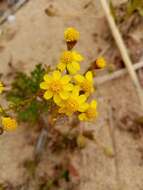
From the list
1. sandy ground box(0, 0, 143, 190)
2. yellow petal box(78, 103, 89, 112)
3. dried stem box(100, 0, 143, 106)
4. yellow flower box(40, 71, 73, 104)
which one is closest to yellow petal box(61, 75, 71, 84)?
yellow flower box(40, 71, 73, 104)

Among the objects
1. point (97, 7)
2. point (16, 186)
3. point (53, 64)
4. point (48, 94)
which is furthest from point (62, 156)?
point (97, 7)

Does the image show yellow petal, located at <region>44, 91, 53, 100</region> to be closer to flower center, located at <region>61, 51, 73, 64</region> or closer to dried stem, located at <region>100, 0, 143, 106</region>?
flower center, located at <region>61, 51, 73, 64</region>

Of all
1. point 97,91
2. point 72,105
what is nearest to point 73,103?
point 72,105

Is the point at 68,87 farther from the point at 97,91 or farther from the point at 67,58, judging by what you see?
the point at 97,91

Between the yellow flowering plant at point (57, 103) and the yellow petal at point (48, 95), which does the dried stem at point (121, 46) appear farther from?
the yellow petal at point (48, 95)

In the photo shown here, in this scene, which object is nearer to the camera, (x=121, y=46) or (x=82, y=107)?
(x=82, y=107)

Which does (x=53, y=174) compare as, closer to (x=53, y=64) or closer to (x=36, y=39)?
(x=53, y=64)

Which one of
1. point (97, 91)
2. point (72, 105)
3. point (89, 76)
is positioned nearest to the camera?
point (72, 105)

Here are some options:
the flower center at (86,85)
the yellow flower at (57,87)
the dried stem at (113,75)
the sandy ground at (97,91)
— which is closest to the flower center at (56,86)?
the yellow flower at (57,87)
